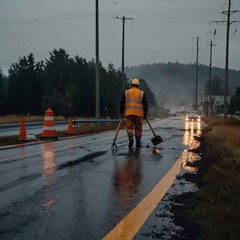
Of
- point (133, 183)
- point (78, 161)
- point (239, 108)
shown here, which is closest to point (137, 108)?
point (78, 161)

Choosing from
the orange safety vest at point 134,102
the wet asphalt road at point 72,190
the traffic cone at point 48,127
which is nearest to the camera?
the wet asphalt road at point 72,190

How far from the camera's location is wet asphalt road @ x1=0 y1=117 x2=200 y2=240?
4.15m

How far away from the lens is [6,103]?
296 feet

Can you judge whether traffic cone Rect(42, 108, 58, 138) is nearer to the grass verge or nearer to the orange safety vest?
the orange safety vest

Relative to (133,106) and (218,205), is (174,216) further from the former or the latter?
(133,106)

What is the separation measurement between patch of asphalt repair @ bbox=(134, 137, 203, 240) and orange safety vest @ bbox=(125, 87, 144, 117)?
4.81 meters

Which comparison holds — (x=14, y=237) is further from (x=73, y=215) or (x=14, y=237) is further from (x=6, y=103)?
(x=6, y=103)

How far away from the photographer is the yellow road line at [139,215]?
3.94 m

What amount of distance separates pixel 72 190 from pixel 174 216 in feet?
6.11

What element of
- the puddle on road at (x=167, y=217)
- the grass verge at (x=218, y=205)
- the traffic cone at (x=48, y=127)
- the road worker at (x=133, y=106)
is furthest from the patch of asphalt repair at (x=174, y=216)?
the traffic cone at (x=48, y=127)

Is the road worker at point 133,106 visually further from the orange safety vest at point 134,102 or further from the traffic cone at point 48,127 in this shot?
the traffic cone at point 48,127

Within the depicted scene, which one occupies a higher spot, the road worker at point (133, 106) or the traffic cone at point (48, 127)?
the road worker at point (133, 106)

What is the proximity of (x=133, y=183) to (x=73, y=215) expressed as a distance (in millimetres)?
2084

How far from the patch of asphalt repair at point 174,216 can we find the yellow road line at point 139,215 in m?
0.06
